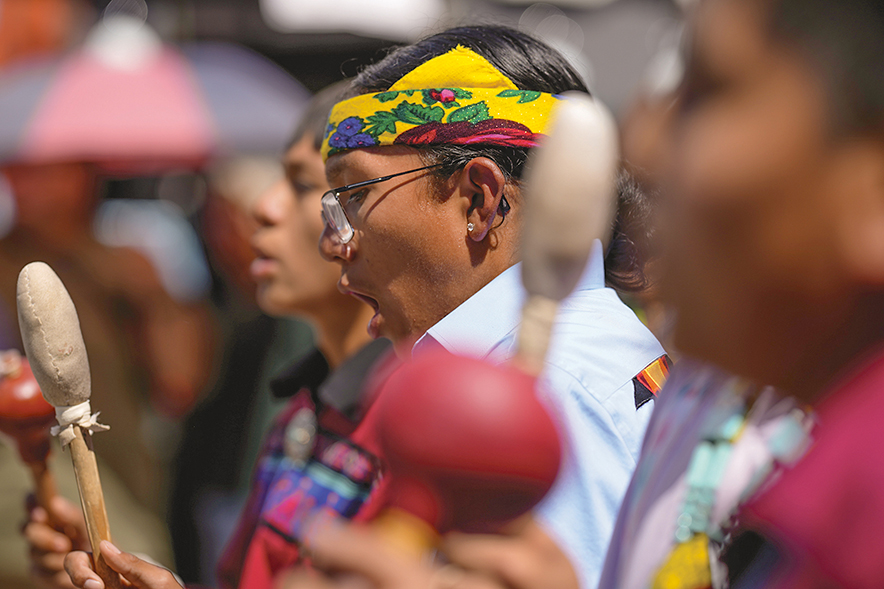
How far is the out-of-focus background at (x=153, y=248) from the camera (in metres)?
3.49

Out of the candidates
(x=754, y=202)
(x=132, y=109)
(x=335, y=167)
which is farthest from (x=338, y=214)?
(x=132, y=109)

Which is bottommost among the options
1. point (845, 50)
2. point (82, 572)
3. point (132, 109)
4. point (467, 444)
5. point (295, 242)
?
point (132, 109)

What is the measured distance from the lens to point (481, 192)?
5.37ft

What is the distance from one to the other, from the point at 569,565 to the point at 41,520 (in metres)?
1.54

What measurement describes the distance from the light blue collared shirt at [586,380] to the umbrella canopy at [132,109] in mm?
3780

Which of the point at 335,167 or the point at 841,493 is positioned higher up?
the point at 841,493

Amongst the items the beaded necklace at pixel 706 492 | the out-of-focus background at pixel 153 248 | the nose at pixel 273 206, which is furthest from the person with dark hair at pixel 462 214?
the out-of-focus background at pixel 153 248

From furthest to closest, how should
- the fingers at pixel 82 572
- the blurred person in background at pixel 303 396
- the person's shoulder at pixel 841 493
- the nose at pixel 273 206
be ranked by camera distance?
1. the nose at pixel 273 206
2. the blurred person in background at pixel 303 396
3. the fingers at pixel 82 572
4. the person's shoulder at pixel 841 493

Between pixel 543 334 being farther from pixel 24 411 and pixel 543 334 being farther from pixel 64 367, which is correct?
pixel 24 411

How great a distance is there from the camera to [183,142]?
507 centimetres

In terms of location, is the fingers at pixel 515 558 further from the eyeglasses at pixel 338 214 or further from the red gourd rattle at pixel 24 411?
the red gourd rattle at pixel 24 411

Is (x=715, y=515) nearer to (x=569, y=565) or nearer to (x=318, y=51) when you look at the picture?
(x=569, y=565)

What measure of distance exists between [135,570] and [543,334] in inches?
38.5

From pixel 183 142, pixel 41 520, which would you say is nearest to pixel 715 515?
pixel 41 520
